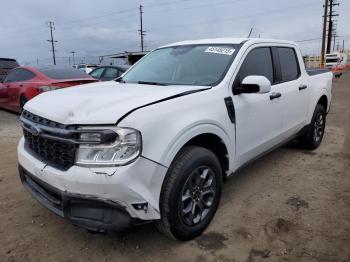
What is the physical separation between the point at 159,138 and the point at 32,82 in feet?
22.2

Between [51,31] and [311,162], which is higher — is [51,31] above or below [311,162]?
above

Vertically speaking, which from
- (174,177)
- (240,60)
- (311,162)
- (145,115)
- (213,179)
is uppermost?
(240,60)

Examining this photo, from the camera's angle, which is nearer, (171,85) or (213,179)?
(213,179)

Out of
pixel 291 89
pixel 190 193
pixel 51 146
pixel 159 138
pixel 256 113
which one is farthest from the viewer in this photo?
pixel 291 89

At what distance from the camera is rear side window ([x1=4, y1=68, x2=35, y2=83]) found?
870 cm

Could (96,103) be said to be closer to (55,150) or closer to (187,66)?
(55,150)

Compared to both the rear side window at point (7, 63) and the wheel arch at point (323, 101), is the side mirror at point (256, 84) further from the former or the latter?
the rear side window at point (7, 63)

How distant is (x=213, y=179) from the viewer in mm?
3225

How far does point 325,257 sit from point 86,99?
237 centimetres

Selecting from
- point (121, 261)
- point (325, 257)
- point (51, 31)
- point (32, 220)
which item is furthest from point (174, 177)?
point (51, 31)

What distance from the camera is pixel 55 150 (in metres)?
2.66

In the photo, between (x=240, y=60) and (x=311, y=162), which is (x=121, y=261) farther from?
(x=311, y=162)

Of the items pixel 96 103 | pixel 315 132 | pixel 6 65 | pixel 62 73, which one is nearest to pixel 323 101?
pixel 315 132

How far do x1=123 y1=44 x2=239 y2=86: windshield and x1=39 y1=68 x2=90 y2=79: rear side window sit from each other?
4.47 metres
